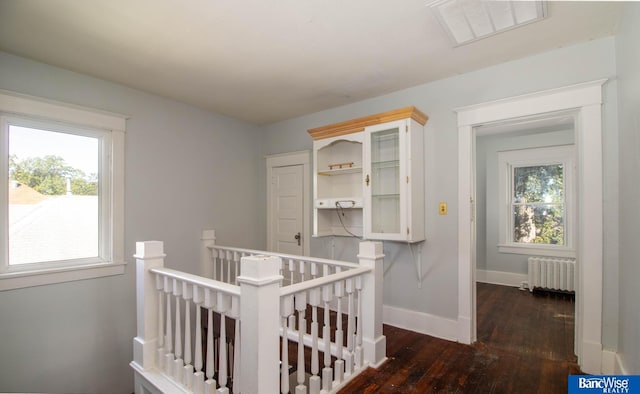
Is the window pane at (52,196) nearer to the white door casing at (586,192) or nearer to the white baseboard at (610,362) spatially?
the white door casing at (586,192)

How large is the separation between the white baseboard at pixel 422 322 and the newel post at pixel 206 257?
209 centimetres

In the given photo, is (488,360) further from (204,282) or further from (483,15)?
(483,15)

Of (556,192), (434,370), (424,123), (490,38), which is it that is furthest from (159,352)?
(556,192)

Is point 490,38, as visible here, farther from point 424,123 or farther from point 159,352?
point 159,352

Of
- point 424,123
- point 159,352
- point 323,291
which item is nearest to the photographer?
point 323,291

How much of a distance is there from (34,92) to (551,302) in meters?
6.02

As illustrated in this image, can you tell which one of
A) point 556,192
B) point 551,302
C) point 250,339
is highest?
point 556,192

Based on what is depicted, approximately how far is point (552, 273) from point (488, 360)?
110 inches

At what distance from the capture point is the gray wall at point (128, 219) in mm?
2414

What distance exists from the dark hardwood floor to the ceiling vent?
2421 millimetres

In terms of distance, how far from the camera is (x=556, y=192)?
14.9 feet

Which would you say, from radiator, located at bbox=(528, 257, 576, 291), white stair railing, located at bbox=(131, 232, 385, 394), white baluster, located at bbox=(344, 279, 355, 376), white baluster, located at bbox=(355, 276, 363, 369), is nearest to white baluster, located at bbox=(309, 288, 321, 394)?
white stair railing, located at bbox=(131, 232, 385, 394)

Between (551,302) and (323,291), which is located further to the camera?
(551,302)

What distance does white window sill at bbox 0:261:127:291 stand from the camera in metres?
2.35
